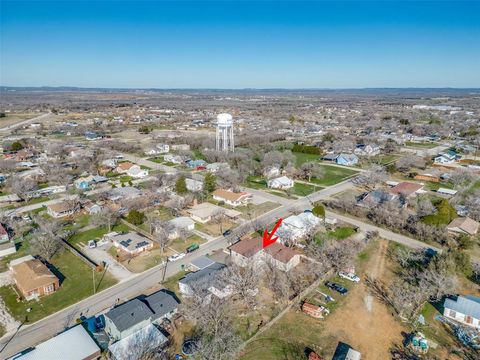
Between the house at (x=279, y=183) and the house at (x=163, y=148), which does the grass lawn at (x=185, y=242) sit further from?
the house at (x=163, y=148)

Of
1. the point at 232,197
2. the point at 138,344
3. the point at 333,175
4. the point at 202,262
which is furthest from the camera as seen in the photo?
the point at 333,175

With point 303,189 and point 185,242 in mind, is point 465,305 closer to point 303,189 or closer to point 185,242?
point 185,242

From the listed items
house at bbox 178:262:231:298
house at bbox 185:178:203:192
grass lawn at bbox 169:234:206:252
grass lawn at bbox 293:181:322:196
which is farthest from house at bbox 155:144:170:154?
house at bbox 178:262:231:298

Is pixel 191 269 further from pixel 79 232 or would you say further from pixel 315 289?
pixel 79 232

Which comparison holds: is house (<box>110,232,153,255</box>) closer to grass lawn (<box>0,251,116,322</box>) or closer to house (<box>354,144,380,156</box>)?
grass lawn (<box>0,251,116,322</box>)

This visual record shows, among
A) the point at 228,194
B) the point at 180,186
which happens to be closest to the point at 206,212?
the point at 228,194

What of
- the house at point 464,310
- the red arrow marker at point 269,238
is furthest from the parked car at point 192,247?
the house at point 464,310
